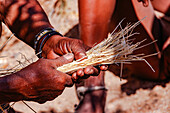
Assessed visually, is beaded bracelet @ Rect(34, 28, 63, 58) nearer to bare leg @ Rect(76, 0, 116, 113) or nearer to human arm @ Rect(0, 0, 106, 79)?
human arm @ Rect(0, 0, 106, 79)

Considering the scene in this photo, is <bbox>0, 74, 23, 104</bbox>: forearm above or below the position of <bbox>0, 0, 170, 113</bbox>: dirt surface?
Result: above

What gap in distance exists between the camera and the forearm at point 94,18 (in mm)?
1876

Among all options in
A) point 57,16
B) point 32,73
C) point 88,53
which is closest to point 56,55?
point 88,53

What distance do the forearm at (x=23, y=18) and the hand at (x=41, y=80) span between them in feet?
1.50

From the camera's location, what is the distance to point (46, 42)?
61.7 inches

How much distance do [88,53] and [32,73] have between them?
17.0 inches

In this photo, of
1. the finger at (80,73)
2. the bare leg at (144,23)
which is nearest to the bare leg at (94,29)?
the bare leg at (144,23)

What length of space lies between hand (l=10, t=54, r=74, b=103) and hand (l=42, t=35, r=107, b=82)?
0.10m

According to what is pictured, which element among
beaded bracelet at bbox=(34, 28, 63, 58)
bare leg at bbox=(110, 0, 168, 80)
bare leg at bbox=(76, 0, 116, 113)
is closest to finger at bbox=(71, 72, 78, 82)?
beaded bracelet at bbox=(34, 28, 63, 58)

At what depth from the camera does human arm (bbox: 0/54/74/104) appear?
111cm

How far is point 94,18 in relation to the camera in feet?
6.25

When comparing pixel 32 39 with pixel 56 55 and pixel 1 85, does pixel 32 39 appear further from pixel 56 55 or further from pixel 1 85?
pixel 1 85

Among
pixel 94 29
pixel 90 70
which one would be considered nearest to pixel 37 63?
pixel 90 70

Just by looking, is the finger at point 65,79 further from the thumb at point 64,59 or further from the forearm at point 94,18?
the forearm at point 94,18
